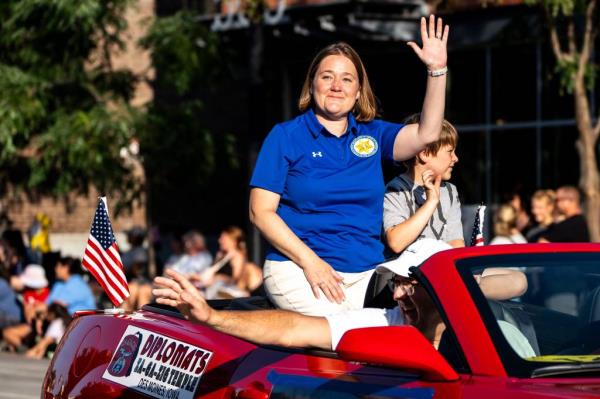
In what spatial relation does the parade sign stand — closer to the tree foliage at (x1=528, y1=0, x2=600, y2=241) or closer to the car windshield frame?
the car windshield frame

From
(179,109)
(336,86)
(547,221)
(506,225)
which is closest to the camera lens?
(336,86)

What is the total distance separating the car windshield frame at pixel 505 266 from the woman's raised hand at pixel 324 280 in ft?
3.16

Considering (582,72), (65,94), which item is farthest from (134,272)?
(582,72)

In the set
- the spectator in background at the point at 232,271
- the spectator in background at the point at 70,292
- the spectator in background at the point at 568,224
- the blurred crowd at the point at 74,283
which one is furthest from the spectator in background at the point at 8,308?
the spectator in background at the point at 568,224

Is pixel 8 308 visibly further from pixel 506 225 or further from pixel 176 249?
pixel 506 225

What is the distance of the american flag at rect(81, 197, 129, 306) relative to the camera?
22.9 ft

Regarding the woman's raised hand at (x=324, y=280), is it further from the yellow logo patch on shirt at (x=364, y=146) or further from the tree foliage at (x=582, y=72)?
the tree foliage at (x=582, y=72)

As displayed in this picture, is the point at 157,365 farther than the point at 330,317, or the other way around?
the point at 157,365

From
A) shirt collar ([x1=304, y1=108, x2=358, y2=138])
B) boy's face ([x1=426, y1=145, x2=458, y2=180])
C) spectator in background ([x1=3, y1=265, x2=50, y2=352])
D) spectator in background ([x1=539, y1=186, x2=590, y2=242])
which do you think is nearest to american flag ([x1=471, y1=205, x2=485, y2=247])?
boy's face ([x1=426, y1=145, x2=458, y2=180])

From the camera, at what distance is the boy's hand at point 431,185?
542cm

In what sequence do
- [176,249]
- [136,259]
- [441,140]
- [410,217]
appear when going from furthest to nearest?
1. [176,249]
2. [136,259]
3. [441,140]
4. [410,217]

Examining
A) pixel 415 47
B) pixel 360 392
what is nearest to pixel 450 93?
pixel 415 47

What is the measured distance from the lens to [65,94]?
1897 centimetres

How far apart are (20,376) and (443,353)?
377 inches
